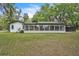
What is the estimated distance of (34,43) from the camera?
157 inches

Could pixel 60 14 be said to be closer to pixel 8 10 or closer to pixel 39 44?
pixel 39 44

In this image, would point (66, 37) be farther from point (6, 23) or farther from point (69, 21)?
point (6, 23)

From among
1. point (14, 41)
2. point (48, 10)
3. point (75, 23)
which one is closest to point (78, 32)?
point (75, 23)

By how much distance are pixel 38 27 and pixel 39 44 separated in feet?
0.54

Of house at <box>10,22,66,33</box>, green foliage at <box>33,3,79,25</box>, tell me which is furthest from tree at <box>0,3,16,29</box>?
green foliage at <box>33,3,79,25</box>

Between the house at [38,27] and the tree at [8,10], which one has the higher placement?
the tree at [8,10]

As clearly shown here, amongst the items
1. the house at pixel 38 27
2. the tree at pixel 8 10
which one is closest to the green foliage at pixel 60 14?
the house at pixel 38 27

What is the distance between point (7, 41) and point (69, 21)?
2.04 feet

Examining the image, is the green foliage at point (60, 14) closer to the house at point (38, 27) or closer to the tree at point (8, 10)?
the house at point (38, 27)

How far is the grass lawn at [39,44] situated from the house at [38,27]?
40 mm

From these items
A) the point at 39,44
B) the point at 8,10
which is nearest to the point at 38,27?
the point at 39,44

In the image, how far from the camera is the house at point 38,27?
3.99 m

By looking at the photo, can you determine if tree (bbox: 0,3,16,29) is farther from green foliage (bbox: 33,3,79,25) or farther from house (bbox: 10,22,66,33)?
green foliage (bbox: 33,3,79,25)

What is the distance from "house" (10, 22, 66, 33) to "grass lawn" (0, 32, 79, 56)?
0.04m
